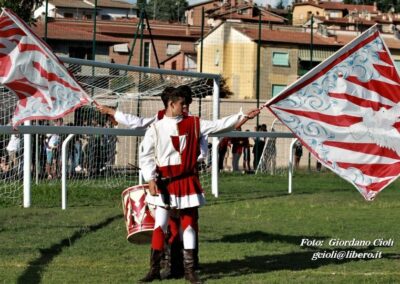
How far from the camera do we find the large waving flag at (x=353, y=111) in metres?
10.1

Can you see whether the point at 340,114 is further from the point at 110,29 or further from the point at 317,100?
the point at 110,29

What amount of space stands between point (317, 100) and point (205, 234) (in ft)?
10.6

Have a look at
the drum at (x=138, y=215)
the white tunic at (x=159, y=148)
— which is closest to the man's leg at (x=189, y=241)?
the white tunic at (x=159, y=148)

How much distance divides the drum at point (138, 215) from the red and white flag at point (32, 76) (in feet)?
3.72

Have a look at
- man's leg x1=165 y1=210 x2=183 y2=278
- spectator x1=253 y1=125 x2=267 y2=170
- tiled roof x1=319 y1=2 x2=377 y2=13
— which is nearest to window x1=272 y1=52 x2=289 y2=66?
spectator x1=253 y1=125 x2=267 y2=170

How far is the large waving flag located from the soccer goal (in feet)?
18.0

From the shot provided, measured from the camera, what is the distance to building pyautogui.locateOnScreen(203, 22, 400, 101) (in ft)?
119

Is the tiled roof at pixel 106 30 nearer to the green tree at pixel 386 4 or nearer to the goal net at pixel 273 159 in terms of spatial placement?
the goal net at pixel 273 159

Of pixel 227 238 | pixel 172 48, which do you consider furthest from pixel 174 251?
pixel 172 48

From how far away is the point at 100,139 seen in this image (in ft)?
67.9

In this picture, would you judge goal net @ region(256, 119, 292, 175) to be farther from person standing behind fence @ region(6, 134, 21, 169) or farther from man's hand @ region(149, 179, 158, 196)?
man's hand @ region(149, 179, 158, 196)

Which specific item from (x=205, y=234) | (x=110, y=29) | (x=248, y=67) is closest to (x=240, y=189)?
(x=205, y=234)

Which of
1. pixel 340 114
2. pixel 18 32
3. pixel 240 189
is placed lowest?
pixel 240 189

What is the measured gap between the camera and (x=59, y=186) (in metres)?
18.5
